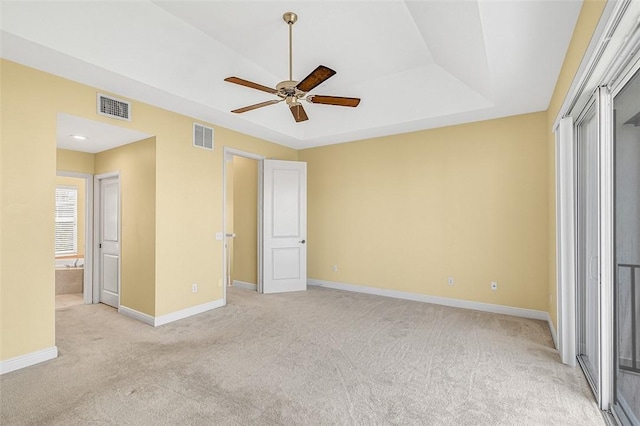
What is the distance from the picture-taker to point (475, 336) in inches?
140

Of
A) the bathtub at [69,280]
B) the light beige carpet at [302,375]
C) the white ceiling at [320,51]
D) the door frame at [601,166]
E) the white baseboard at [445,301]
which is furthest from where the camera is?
the bathtub at [69,280]

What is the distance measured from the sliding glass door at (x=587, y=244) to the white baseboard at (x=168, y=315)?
437 centimetres

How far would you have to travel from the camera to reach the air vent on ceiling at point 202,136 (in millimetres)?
4445

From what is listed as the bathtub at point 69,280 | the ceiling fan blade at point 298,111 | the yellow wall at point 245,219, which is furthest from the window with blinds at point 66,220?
the ceiling fan blade at point 298,111

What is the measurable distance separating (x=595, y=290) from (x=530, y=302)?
2048mm

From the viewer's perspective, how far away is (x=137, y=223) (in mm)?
4254

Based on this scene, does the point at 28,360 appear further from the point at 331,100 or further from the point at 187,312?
the point at 331,100

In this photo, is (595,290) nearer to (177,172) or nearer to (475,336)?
(475,336)

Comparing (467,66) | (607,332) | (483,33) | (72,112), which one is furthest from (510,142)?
(72,112)

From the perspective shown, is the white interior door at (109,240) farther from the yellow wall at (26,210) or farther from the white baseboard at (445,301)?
the white baseboard at (445,301)

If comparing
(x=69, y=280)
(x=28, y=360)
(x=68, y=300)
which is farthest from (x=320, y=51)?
(x=69, y=280)

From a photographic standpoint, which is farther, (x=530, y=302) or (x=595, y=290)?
(x=530, y=302)

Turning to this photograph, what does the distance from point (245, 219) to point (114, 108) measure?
3115 millimetres

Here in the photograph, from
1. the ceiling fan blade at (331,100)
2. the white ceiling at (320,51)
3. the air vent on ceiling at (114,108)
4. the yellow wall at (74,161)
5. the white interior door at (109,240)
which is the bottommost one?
the white interior door at (109,240)
